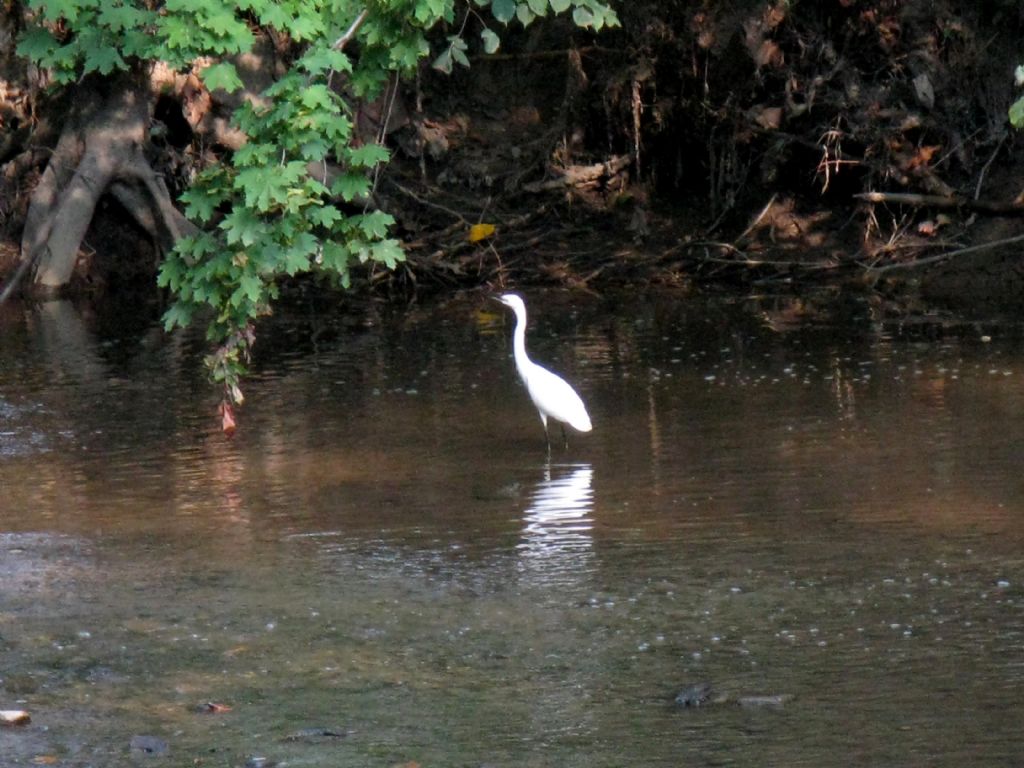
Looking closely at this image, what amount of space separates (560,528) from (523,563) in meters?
0.71

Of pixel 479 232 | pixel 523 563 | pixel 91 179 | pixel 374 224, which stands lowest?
pixel 523 563

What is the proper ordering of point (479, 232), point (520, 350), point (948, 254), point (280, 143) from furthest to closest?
point (479, 232) < point (948, 254) < point (520, 350) < point (280, 143)

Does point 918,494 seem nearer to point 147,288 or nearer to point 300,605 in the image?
point 300,605

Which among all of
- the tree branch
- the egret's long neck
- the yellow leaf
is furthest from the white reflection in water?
the yellow leaf

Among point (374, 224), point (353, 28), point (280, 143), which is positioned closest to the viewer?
point (353, 28)

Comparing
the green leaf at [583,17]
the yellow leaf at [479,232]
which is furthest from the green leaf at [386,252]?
the yellow leaf at [479,232]

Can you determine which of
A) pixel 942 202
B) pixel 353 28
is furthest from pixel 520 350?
pixel 942 202

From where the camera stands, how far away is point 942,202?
19.2 meters

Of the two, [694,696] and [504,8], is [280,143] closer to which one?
[504,8]

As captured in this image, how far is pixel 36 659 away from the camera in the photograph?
266 inches

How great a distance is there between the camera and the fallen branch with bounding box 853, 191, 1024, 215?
1894 centimetres

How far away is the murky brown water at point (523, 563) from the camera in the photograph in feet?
19.3

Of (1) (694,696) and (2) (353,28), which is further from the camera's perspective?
(2) (353,28)

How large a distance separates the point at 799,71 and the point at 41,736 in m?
16.2
